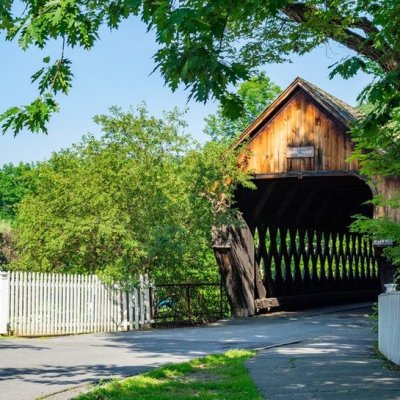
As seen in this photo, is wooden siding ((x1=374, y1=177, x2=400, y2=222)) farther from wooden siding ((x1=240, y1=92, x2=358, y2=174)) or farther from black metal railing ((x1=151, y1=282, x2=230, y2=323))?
black metal railing ((x1=151, y1=282, x2=230, y2=323))

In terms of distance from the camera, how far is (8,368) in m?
10.8

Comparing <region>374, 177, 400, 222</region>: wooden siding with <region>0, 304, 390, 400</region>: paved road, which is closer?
<region>0, 304, 390, 400</region>: paved road

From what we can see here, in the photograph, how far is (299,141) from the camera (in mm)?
21734

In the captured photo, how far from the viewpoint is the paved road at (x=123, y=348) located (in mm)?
9719

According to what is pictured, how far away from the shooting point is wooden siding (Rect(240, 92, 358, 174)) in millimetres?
21219

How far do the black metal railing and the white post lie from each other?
4207 mm

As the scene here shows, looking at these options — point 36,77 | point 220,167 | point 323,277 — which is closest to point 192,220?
point 220,167

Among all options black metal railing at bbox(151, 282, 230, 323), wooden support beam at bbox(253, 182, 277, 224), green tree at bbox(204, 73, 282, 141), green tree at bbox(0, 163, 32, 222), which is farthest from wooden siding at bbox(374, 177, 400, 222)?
green tree at bbox(0, 163, 32, 222)

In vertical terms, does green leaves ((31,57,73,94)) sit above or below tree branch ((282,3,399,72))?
below

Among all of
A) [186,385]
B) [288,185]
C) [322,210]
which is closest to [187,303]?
[288,185]

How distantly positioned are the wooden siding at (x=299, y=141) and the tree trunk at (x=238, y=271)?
87.1 inches

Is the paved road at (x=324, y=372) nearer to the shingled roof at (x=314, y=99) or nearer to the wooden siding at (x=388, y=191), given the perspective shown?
the wooden siding at (x=388, y=191)

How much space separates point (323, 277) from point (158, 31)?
80.8ft

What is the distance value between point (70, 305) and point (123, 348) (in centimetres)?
499
